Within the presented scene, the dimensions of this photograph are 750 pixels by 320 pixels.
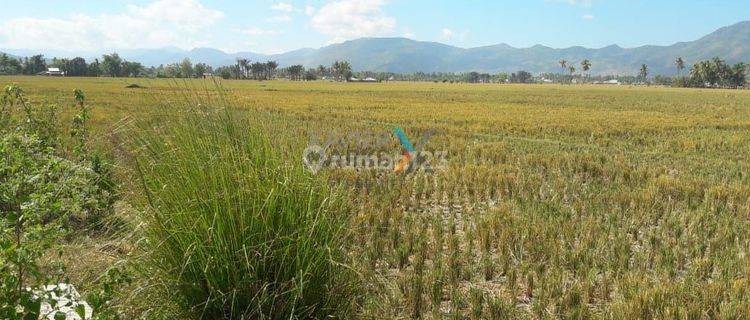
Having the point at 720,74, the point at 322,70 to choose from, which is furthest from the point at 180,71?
the point at 322,70

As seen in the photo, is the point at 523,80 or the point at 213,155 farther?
the point at 523,80

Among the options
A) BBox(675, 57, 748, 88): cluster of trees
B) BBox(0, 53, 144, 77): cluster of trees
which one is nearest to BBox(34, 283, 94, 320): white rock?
BBox(0, 53, 144, 77): cluster of trees

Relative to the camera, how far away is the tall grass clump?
283cm

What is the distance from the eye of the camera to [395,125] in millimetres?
18453

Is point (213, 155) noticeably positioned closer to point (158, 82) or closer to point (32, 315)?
point (32, 315)

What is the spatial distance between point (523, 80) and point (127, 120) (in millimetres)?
185544

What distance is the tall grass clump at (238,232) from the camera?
9.29 feet

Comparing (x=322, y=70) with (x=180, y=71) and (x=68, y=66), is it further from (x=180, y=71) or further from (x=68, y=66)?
(x=180, y=71)

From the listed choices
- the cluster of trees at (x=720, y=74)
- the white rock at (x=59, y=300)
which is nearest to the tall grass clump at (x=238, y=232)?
the white rock at (x=59, y=300)

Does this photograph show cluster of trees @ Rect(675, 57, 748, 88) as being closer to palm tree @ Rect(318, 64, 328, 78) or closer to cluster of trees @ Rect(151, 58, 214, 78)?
palm tree @ Rect(318, 64, 328, 78)

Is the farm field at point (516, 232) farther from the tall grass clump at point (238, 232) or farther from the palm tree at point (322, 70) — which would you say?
the palm tree at point (322, 70)

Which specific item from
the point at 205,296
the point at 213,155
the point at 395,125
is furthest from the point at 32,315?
the point at 395,125

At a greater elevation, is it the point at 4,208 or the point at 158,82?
the point at 158,82

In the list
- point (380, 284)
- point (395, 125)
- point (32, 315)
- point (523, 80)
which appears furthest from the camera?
point (523, 80)
